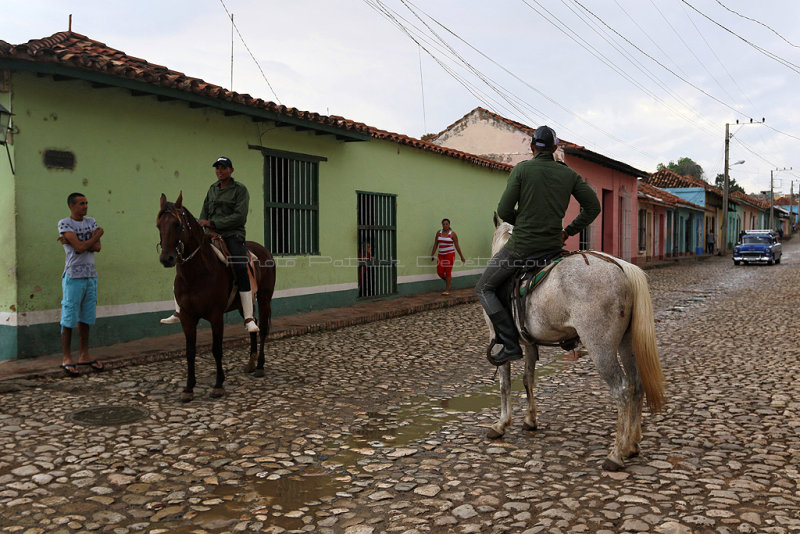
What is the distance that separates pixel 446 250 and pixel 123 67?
8.42 metres

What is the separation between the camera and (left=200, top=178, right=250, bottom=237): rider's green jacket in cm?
628

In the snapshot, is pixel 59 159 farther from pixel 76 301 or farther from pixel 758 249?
pixel 758 249

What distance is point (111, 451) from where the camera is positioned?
414cm

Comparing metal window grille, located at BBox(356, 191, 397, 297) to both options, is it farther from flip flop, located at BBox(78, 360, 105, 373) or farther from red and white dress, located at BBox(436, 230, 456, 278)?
flip flop, located at BBox(78, 360, 105, 373)

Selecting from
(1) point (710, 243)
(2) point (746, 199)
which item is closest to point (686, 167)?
(2) point (746, 199)

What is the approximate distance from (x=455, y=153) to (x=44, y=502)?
42.8 feet

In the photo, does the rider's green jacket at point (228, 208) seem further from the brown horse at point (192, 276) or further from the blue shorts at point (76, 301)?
the blue shorts at point (76, 301)

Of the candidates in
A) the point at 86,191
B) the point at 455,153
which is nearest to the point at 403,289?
the point at 455,153

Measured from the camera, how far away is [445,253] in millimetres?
14102

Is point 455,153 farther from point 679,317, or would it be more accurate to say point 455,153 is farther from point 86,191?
point 86,191

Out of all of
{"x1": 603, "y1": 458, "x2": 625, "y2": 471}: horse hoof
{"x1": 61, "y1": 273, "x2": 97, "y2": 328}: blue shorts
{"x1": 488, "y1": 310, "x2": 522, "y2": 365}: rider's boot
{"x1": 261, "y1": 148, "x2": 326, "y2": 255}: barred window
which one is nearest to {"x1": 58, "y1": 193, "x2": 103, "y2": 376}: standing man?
{"x1": 61, "y1": 273, "x2": 97, "y2": 328}: blue shorts

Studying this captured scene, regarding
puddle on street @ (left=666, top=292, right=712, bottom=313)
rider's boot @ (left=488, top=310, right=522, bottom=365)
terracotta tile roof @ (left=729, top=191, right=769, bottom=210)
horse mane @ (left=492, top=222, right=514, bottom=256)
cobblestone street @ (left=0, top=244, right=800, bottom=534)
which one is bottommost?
cobblestone street @ (left=0, top=244, right=800, bottom=534)

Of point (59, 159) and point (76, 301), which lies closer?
point (76, 301)

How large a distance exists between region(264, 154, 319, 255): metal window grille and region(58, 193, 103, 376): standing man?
12.4 feet
